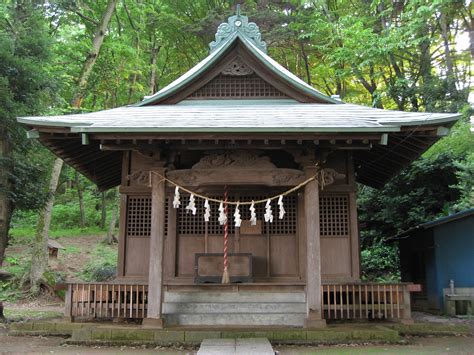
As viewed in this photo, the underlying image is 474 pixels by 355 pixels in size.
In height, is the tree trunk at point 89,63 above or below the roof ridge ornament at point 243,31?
above

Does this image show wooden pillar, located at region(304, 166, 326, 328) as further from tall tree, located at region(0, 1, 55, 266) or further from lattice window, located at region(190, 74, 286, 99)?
tall tree, located at region(0, 1, 55, 266)

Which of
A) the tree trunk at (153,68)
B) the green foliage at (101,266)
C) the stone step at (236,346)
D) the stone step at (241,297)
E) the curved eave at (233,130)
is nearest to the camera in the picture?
the stone step at (236,346)

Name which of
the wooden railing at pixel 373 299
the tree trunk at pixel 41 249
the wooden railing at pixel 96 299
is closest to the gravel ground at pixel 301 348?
the wooden railing at pixel 373 299

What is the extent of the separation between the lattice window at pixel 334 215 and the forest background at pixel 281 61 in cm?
510

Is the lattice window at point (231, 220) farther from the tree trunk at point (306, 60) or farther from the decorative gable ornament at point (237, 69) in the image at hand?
the tree trunk at point (306, 60)

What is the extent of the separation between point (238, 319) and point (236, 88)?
5651 millimetres

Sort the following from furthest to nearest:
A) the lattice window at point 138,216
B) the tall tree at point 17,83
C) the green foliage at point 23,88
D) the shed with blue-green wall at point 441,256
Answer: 1. the shed with blue-green wall at point 441,256
2. the green foliage at point 23,88
3. the tall tree at point 17,83
4. the lattice window at point 138,216

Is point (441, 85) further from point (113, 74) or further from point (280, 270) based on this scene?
point (113, 74)

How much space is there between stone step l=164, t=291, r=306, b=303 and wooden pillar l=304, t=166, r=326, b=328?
37.8 inches

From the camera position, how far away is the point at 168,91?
1028 cm

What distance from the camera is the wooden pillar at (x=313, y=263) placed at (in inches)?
302

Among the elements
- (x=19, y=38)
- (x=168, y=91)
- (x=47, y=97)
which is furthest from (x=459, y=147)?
(x=19, y=38)

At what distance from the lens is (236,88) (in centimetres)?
1081

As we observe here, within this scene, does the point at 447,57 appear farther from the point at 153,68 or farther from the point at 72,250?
the point at 72,250
